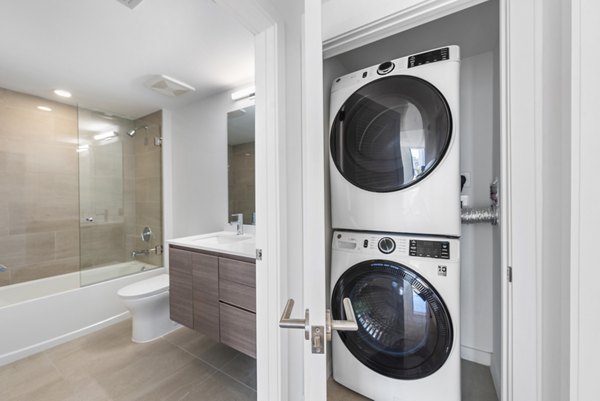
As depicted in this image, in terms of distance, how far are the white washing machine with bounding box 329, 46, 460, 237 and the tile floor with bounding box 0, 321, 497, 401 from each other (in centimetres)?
111

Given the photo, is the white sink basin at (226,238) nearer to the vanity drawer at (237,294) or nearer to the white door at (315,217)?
the vanity drawer at (237,294)

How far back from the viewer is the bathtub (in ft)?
5.94

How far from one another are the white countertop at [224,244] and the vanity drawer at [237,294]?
0.20 m

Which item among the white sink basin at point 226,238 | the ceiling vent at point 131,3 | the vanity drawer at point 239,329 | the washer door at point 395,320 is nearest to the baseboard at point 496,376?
the washer door at point 395,320

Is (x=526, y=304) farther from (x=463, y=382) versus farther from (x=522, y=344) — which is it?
(x=463, y=382)

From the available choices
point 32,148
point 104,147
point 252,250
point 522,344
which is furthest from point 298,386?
point 32,148

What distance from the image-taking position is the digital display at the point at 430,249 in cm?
112

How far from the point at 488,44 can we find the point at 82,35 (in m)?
2.75

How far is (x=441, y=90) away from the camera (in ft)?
3.67

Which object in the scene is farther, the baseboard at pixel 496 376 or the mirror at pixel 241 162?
the mirror at pixel 241 162

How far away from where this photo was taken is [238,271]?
148cm

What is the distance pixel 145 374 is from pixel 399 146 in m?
2.23

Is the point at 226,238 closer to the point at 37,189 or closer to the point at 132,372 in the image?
the point at 132,372

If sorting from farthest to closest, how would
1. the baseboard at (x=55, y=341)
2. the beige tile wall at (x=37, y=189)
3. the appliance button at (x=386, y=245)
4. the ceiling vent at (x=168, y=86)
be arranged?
the beige tile wall at (x=37, y=189), the ceiling vent at (x=168, y=86), the baseboard at (x=55, y=341), the appliance button at (x=386, y=245)
